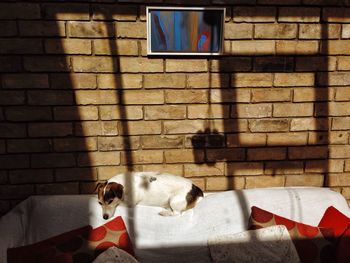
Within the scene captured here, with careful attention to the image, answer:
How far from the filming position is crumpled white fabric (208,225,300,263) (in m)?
2.50

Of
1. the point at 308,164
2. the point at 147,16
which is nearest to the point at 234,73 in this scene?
the point at 147,16

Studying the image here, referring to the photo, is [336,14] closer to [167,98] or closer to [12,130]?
[167,98]

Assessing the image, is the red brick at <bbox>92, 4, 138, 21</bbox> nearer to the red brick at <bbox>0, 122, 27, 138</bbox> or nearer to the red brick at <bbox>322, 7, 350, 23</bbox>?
the red brick at <bbox>0, 122, 27, 138</bbox>

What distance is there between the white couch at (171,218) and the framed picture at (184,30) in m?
1.31

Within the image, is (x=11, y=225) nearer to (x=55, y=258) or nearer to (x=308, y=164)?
(x=55, y=258)

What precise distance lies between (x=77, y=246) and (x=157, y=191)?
2.47 ft

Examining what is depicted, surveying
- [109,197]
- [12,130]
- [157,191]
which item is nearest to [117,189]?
[109,197]

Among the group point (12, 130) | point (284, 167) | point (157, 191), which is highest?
point (12, 130)

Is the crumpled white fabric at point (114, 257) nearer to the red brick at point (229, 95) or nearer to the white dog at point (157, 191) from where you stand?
the white dog at point (157, 191)

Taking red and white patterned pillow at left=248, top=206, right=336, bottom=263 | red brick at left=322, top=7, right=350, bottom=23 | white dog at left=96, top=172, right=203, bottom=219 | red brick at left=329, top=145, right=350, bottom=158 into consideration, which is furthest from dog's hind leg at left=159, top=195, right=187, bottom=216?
red brick at left=322, top=7, right=350, bottom=23

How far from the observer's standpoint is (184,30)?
278 cm

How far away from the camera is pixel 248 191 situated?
3.05 m

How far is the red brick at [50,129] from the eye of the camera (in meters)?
2.92

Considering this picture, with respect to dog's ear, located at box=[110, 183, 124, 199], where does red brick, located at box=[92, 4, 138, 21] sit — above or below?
above
